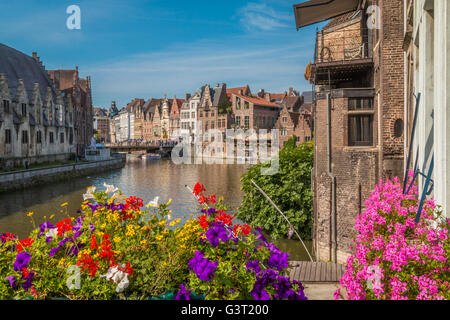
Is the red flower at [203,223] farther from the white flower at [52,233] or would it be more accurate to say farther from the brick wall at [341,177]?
the brick wall at [341,177]

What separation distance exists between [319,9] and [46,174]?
35.1 metres

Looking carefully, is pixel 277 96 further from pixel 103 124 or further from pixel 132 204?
pixel 103 124

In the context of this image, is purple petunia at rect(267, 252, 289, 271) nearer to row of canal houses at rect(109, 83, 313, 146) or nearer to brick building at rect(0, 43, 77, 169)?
brick building at rect(0, 43, 77, 169)

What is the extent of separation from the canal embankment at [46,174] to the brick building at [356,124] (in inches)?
1164

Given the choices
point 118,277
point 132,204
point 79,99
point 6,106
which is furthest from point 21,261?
point 79,99

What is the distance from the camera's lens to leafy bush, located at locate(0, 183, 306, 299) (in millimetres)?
3885

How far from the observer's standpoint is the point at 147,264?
173 inches

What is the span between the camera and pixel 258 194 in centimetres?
2083

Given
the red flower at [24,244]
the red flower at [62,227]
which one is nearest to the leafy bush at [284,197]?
the red flower at [62,227]

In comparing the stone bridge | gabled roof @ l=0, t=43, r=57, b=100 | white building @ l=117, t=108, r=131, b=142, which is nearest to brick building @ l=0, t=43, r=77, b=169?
gabled roof @ l=0, t=43, r=57, b=100

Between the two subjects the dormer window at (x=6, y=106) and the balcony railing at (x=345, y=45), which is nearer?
the balcony railing at (x=345, y=45)

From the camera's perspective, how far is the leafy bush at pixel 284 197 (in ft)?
62.1
